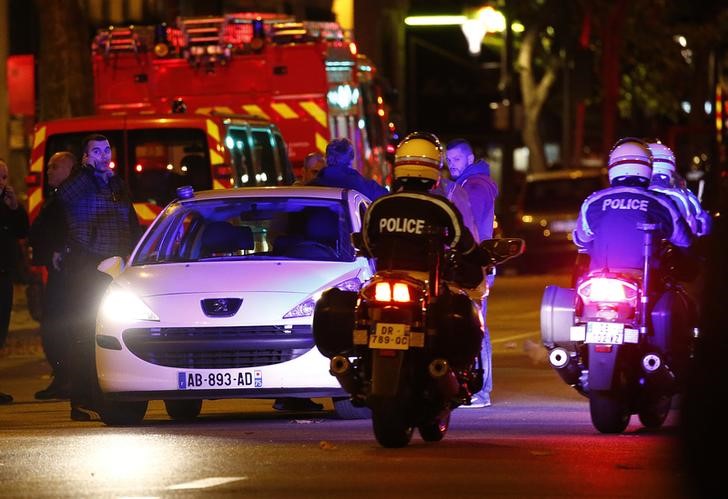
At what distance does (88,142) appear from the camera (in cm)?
1314

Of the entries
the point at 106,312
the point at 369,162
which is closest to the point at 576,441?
the point at 106,312

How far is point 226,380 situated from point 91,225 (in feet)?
8.28

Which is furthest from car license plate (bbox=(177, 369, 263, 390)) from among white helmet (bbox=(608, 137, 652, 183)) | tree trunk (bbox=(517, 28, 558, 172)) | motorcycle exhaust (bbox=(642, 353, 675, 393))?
tree trunk (bbox=(517, 28, 558, 172))

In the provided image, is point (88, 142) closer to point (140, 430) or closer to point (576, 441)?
point (140, 430)

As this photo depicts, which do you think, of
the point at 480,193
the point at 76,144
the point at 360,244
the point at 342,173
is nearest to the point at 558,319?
the point at 360,244

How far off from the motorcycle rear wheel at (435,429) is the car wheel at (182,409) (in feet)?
9.06

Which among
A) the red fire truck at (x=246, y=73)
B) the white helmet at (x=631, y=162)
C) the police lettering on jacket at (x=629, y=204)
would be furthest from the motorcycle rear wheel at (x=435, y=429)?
the red fire truck at (x=246, y=73)

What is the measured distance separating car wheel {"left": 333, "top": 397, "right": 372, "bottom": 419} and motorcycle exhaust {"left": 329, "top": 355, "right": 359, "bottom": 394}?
1.79 metres

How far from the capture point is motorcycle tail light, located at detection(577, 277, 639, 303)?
10352mm

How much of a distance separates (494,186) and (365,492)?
5.09 m

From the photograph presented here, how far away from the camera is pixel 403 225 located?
984cm

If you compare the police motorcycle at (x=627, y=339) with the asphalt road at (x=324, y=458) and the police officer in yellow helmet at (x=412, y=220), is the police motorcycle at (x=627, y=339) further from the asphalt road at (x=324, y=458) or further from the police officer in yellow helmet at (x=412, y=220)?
the police officer in yellow helmet at (x=412, y=220)

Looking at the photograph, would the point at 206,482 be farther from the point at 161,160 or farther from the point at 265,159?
the point at 265,159

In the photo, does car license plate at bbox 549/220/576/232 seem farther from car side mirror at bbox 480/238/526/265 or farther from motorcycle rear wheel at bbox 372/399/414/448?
motorcycle rear wheel at bbox 372/399/414/448
